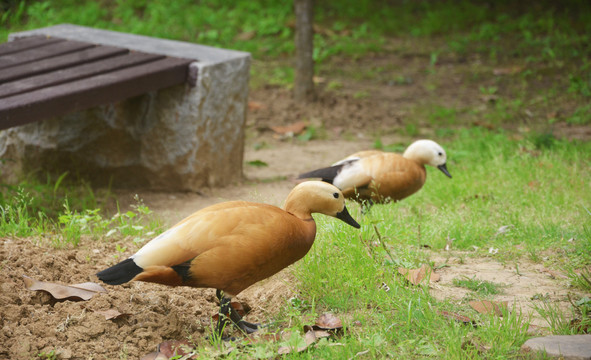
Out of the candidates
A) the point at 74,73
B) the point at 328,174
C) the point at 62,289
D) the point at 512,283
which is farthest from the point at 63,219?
the point at 512,283

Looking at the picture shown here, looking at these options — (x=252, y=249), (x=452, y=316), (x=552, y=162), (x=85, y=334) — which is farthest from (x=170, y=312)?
(x=552, y=162)

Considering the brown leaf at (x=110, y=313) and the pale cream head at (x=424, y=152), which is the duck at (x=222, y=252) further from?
the pale cream head at (x=424, y=152)

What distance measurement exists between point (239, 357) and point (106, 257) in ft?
4.70

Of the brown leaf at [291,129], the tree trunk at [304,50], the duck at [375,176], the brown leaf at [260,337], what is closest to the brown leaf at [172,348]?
the brown leaf at [260,337]

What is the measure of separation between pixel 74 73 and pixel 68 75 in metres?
0.08

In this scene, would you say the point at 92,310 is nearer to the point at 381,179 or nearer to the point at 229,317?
the point at 229,317

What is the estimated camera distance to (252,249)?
286 cm

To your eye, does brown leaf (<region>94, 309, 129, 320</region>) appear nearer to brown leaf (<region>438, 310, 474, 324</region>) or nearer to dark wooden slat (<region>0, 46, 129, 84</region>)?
brown leaf (<region>438, 310, 474, 324</region>)

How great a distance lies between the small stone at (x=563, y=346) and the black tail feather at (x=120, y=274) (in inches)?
63.3

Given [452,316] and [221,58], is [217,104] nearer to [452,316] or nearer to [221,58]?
[221,58]

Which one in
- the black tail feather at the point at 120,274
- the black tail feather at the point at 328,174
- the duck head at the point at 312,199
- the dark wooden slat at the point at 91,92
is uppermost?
the dark wooden slat at the point at 91,92

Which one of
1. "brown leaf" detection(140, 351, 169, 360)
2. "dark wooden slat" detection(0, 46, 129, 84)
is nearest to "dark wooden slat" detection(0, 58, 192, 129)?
"dark wooden slat" detection(0, 46, 129, 84)

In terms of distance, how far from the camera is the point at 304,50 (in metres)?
8.12

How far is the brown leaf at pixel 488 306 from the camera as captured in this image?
301 centimetres
